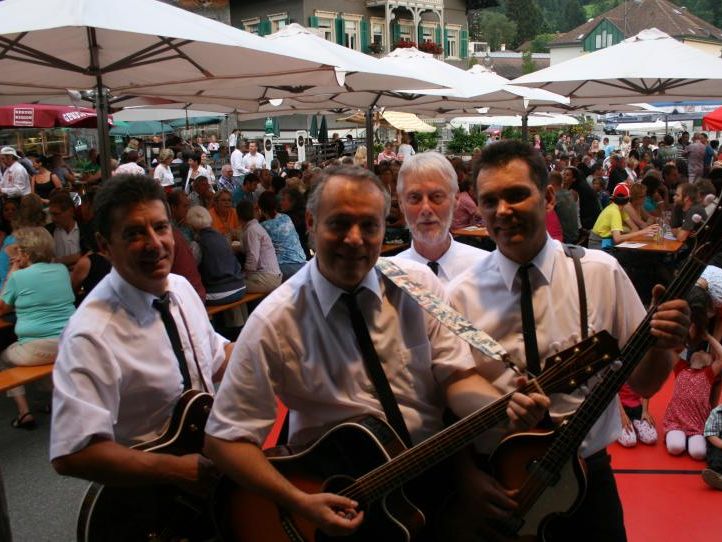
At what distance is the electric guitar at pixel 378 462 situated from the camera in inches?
73.9

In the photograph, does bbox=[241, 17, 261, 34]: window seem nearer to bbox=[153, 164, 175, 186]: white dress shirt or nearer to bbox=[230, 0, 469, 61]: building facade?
bbox=[230, 0, 469, 61]: building facade

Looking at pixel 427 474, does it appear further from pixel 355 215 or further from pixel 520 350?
pixel 355 215

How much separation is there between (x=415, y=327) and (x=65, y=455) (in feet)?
3.72

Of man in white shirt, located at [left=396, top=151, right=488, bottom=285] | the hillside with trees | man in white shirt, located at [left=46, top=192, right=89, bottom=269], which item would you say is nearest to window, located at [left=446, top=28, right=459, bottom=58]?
man in white shirt, located at [left=46, top=192, right=89, bottom=269]

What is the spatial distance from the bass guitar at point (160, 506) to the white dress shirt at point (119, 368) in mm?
103

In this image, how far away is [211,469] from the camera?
7.16 ft

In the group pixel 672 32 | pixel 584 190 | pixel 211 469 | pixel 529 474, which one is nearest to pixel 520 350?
pixel 529 474

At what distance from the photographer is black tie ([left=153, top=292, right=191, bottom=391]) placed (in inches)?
96.0

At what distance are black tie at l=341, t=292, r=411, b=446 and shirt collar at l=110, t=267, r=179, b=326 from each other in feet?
2.70

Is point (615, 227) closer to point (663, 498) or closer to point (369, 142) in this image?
point (369, 142)

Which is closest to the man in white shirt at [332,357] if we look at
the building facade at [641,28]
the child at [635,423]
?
the child at [635,423]

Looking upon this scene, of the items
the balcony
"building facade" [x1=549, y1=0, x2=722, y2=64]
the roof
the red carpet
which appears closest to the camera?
the red carpet

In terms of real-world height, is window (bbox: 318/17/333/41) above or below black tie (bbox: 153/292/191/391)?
above

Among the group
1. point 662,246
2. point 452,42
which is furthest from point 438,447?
point 452,42
